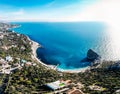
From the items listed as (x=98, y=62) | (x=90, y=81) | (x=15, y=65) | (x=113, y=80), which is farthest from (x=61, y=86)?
(x=98, y=62)

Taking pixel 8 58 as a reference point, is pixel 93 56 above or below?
below

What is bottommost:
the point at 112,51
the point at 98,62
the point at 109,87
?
the point at 109,87

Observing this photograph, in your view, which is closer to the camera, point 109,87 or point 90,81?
point 109,87

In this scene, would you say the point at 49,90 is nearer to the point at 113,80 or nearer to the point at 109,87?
the point at 109,87

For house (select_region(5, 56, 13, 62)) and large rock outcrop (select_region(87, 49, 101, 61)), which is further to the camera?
large rock outcrop (select_region(87, 49, 101, 61))

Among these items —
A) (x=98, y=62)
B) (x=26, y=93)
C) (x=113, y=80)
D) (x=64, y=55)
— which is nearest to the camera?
(x=26, y=93)

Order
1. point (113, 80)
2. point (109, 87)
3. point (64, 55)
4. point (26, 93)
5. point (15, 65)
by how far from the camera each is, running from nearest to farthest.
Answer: point (26, 93)
point (109, 87)
point (113, 80)
point (15, 65)
point (64, 55)

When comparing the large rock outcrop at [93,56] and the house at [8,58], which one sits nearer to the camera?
the house at [8,58]

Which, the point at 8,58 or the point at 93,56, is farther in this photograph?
the point at 93,56

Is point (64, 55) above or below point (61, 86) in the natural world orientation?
above

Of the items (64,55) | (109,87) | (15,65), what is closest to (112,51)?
(64,55)
